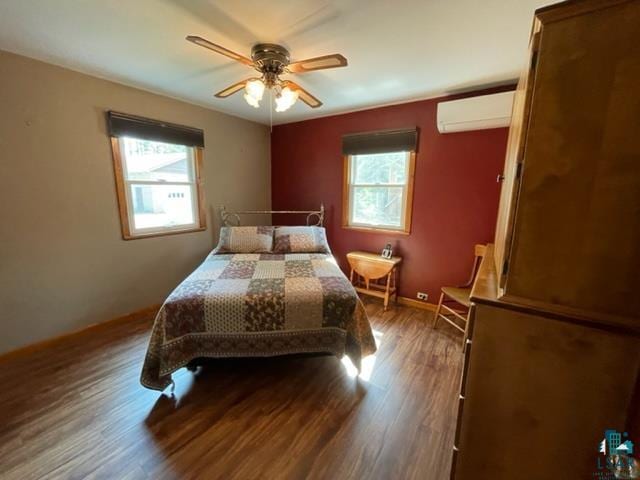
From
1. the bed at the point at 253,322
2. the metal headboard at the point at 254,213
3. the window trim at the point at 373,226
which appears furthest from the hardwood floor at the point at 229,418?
the metal headboard at the point at 254,213

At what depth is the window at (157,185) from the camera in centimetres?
262

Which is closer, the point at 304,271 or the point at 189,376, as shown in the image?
the point at 189,376

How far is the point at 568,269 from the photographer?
2.82 ft

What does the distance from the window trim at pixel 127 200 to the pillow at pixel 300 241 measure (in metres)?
1.03

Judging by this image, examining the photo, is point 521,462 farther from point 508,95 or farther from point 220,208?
point 220,208

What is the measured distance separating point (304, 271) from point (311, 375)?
2.65 ft

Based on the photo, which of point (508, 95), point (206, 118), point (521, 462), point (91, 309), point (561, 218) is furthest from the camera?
point (206, 118)

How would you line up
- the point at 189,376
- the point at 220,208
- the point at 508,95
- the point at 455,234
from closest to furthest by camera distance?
the point at 189,376, the point at 508,95, the point at 455,234, the point at 220,208

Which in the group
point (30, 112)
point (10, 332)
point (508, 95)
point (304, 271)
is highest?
point (508, 95)

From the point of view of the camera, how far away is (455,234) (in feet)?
9.40

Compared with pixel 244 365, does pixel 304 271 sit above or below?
above

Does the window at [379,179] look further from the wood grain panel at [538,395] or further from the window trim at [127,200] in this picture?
the wood grain panel at [538,395]

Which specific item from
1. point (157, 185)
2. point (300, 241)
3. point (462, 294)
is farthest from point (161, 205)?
point (462, 294)

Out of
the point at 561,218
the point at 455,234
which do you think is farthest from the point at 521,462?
the point at 455,234
